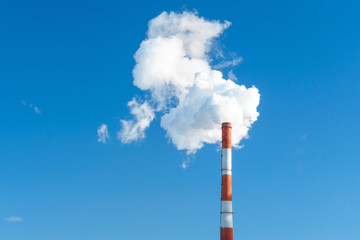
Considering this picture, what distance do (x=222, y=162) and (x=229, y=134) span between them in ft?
7.48

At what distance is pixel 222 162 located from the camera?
102ft

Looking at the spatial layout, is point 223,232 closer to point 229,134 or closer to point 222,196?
point 222,196

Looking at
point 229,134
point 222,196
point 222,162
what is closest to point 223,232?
point 222,196

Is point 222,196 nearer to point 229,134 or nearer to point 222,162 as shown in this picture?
point 222,162

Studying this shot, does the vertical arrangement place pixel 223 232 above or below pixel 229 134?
below

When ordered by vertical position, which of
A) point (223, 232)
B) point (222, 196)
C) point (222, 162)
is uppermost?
point (222, 162)

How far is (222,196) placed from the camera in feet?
97.8

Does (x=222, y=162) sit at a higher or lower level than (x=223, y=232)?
higher

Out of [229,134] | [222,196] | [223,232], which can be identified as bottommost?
[223,232]

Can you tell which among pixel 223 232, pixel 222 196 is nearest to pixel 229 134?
pixel 222 196

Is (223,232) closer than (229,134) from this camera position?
Yes

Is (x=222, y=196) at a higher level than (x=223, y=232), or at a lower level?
higher

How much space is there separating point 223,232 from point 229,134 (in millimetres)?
7139

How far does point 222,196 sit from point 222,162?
8.36ft
